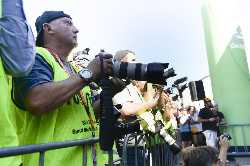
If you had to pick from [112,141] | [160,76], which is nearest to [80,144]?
[112,141]

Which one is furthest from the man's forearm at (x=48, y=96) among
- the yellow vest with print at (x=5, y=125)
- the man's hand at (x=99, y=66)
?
the yellow vest with print at (x=5, y=125)

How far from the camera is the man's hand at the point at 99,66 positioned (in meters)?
1.90

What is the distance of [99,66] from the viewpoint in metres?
1.91

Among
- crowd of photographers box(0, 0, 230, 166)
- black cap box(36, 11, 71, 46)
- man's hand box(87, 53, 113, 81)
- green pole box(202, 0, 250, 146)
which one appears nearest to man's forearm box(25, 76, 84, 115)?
crowd of photographers box(0, 0, 230, 166)

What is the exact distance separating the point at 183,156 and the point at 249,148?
220 inches

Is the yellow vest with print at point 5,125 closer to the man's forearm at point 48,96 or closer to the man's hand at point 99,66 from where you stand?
the man's forearm at point 48,96

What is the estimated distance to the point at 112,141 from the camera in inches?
74.5

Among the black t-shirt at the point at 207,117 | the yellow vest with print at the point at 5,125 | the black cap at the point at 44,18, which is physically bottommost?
the black t-shirt at the point at 207,117

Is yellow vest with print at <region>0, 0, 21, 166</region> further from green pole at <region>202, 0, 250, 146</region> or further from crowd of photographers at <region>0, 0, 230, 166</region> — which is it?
green pole at <region>202, 0, 250, 146</region>

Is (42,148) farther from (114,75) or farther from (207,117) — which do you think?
(207,117)

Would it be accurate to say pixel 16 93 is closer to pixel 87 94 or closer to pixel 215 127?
pixel 87 94

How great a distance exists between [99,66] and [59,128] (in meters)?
0.36

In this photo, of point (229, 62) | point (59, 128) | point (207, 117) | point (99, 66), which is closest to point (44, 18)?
point (99, 66)

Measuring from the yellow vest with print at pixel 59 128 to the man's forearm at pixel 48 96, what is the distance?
9cm
